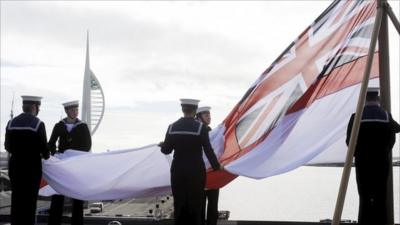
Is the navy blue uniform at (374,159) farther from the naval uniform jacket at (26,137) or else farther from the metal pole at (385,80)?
the naval uniform jacket at (26,137)

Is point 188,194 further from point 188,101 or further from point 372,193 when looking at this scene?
point 372,193

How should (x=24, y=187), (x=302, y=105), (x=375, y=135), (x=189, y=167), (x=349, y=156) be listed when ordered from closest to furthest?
(x=349, y=156)
(x=375, y=135)
(x=189, y=167)
(x=302, y=105)
(x=24, y=187)

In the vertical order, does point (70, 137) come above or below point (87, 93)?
below

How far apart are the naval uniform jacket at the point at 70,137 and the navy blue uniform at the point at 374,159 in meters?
3.93

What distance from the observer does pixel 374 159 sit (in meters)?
6.65

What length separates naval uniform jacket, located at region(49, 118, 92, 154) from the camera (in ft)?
28.0

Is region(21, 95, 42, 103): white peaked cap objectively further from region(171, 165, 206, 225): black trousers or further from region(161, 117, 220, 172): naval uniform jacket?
region(171, 165, 206, 225): black trousers

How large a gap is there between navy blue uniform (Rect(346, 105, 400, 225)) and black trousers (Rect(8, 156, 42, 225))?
4.05 meters

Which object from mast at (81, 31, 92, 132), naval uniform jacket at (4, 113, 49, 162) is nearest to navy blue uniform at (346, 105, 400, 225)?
naval uniform jacket at (4, 113, 49, 162)

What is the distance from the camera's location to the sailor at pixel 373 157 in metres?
6.62

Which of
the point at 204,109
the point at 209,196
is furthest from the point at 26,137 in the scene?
the point at 209,196

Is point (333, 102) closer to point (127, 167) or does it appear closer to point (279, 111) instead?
point (279, 111)

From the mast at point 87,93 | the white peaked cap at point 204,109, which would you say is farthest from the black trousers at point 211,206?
the mast at point 87,93

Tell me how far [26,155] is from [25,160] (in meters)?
0.07
